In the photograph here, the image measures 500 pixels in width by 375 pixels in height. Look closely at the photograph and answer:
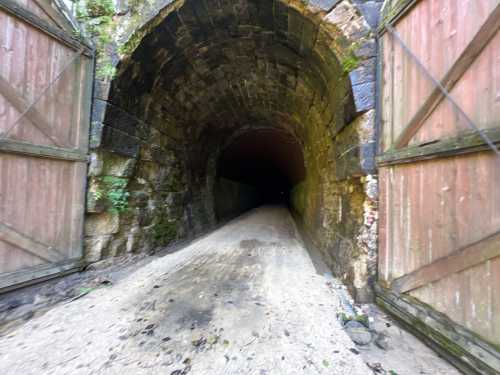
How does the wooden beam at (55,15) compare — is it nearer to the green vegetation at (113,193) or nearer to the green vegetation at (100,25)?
the green vegetation at (100,25)

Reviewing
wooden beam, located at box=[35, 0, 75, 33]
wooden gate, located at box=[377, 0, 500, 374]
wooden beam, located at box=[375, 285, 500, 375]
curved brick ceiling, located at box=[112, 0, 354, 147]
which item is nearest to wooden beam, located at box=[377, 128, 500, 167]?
wooden gate, located at box=[377, 0, 500, 374]

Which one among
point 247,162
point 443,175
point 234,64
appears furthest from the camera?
point 247,162

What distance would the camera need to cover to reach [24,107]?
6.31 ft

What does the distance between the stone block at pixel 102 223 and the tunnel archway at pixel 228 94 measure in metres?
0.12

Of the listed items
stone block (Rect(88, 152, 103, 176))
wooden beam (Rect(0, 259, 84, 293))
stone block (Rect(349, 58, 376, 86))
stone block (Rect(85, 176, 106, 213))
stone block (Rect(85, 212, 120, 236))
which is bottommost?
wooden beam (Rect(0, 259, 84, 293))

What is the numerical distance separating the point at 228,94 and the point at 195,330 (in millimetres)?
4027

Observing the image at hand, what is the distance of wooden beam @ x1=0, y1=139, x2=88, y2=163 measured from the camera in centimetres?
182

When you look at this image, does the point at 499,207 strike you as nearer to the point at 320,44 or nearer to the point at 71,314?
the point at 320,44

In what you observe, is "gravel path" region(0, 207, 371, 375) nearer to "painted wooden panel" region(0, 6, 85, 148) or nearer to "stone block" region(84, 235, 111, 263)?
"stone block" region(84, 235, 111, 263)

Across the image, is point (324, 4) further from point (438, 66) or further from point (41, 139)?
point (41, 139)

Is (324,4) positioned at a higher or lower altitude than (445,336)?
higher

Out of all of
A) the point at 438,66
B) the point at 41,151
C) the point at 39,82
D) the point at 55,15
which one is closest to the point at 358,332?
the point at 438,66

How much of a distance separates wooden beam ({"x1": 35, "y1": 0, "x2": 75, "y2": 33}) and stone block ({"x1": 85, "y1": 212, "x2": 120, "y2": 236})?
2.31 metres

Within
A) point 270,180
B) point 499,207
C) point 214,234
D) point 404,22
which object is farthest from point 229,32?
point 270,180
